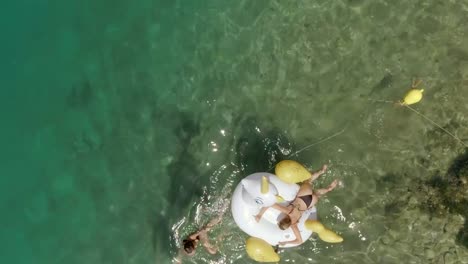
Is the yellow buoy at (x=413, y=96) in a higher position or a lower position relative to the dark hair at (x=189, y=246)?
higher

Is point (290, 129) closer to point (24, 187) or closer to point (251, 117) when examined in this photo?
point (251, 117)

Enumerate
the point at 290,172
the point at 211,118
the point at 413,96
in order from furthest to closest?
the point at 211,118, the point at 413,96, the point at 290,172

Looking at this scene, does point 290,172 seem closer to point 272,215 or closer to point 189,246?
point 272,215

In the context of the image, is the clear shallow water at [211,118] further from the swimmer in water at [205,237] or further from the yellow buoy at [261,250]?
the yellow buoy at [261,250]

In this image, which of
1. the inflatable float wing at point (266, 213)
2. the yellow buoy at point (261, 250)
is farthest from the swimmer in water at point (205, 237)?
the yellow buoy at point (261, 250)

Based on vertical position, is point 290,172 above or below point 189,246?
above

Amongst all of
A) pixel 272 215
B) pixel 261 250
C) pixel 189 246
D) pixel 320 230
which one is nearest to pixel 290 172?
pixel 272 215

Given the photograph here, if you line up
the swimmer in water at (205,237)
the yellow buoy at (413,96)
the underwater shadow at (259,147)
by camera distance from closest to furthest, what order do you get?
the yellow buoy at (413,96)
the swimmer in water at (205,237)
the underwater shadow at (259,147)

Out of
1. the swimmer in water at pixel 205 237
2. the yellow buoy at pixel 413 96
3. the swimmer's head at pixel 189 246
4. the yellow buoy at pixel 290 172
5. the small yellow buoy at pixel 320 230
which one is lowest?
the swimmer in water at pixel 205 237
